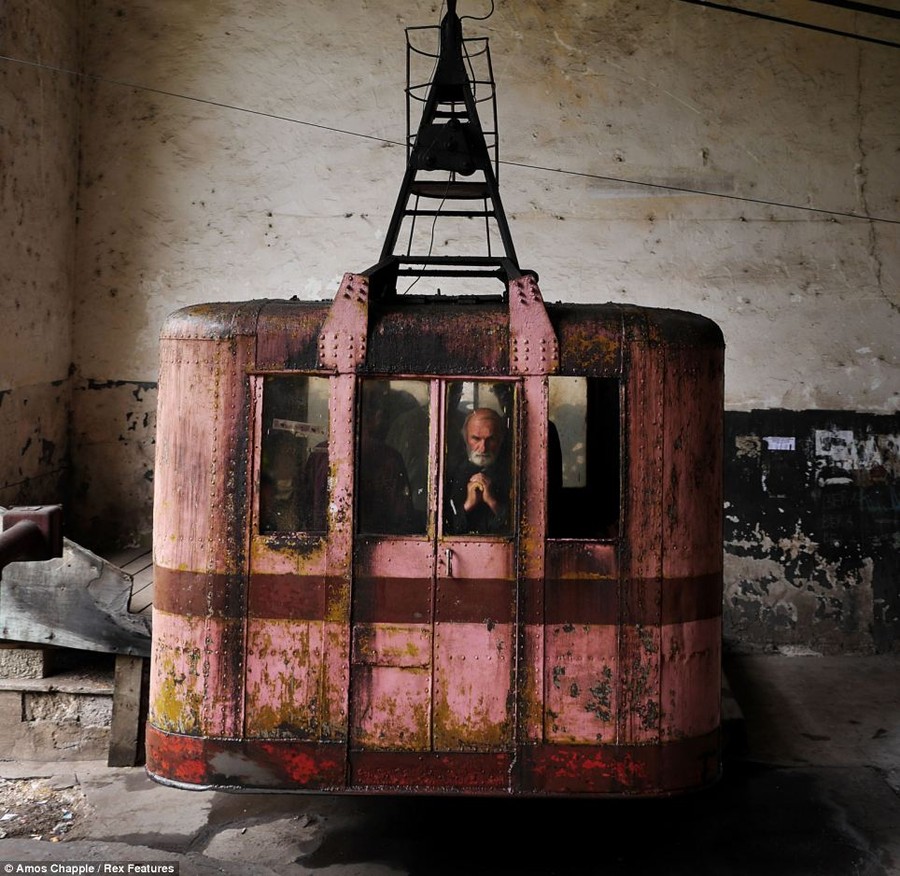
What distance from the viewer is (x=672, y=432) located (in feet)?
11.0

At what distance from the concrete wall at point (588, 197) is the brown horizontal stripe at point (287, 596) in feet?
13.7

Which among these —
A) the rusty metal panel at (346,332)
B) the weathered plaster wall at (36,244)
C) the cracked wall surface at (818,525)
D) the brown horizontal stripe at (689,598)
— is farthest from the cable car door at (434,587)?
the cracked wall surface at (818,525)

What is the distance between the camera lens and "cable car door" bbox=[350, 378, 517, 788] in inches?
132

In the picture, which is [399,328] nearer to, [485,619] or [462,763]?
[485,619]

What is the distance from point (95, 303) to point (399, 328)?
4.69 m

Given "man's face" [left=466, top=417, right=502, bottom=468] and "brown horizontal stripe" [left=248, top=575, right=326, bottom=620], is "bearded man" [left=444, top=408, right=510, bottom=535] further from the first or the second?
"brown horizontal stripe" [left=248, top=575, right=326, bottom=620]

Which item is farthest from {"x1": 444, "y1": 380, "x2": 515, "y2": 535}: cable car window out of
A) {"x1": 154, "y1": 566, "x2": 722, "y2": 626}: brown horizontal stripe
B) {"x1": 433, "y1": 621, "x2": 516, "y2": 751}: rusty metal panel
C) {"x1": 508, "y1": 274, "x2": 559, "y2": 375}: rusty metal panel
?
{"x1": 433, "y1": 621, "x2": 516, "y2": 751}: rusty metal panel

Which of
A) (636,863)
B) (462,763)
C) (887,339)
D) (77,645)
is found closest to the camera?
(462,763)

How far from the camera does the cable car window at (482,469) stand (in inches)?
133

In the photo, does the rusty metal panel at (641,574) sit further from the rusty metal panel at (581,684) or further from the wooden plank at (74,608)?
the wooden plank at (74,608)

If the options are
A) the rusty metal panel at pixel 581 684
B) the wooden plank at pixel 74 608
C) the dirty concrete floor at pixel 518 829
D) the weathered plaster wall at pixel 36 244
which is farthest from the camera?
the weathered plaster wall at pixel 36 244

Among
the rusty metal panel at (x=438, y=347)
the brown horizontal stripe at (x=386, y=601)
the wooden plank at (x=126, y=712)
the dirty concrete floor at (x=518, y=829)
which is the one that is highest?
the rusty metal panel at (x=438, y=347)

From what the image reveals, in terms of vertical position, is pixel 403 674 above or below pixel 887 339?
below

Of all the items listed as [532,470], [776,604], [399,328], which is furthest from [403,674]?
[776,604]
